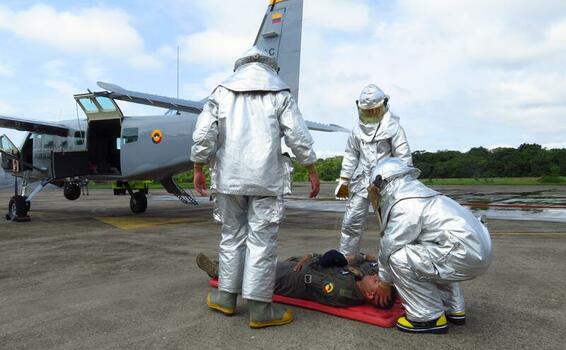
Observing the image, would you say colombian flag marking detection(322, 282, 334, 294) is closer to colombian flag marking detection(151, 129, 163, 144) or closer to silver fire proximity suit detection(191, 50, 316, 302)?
silver fire proximity suit detection(191, 50, 316, 302)

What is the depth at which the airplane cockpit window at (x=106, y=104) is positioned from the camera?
34.4ft

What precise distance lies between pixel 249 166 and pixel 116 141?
10202 millimetres

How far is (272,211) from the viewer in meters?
3.13

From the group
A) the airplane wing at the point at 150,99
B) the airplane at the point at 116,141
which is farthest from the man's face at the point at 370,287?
the airplane at the point at 116,141

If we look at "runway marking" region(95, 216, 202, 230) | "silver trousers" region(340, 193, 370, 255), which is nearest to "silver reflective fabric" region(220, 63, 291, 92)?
"silver trousers" region(340, 193, 370, 255)

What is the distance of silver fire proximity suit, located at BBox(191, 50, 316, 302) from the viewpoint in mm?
3088

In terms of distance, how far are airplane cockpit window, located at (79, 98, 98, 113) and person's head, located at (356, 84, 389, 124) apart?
8306mm

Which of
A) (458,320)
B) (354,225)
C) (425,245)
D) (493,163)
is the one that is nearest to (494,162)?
(493,163)

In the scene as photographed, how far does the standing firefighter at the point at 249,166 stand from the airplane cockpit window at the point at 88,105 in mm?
8500

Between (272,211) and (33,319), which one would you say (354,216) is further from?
(33,319)

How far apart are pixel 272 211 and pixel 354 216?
1.45m

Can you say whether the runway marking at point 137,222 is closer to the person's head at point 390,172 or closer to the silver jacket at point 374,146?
the silver jacket at point 374,146

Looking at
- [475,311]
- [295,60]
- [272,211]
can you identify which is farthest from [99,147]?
[475,311]

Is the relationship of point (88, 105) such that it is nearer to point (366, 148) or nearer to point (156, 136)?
point (156, 136)
